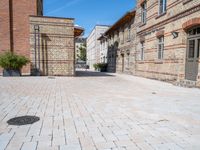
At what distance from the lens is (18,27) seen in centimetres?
1580

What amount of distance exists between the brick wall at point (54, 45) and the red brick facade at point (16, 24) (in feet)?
7.41

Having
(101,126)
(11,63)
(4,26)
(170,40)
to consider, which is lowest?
(101,126)

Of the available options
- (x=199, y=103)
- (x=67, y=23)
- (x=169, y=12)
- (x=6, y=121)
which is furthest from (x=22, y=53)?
(x=199, y=103)

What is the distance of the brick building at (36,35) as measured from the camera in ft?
46.4

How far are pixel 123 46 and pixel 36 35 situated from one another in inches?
401

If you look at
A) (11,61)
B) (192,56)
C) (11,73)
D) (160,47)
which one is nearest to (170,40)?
(160,47)

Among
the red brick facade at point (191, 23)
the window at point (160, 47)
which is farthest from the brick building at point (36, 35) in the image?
the red brick facade at point (191, 23)

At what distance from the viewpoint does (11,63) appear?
13.2 metres

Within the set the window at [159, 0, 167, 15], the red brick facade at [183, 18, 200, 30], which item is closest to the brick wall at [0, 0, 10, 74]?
the window at [159, 0, 167, 15]

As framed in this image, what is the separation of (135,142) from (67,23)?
42.2 feet

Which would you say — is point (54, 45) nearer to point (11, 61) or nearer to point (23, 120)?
point (11, 61)

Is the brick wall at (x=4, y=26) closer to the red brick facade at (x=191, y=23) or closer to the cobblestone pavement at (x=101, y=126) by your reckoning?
the cobblestone pavement at (x=101, y=126)

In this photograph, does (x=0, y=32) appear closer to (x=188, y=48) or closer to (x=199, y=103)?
(x=188, y=48)

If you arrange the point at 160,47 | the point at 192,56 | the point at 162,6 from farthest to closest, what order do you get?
1. the point at 160,47
2. the point at 162,6
3. the point at 192,56
